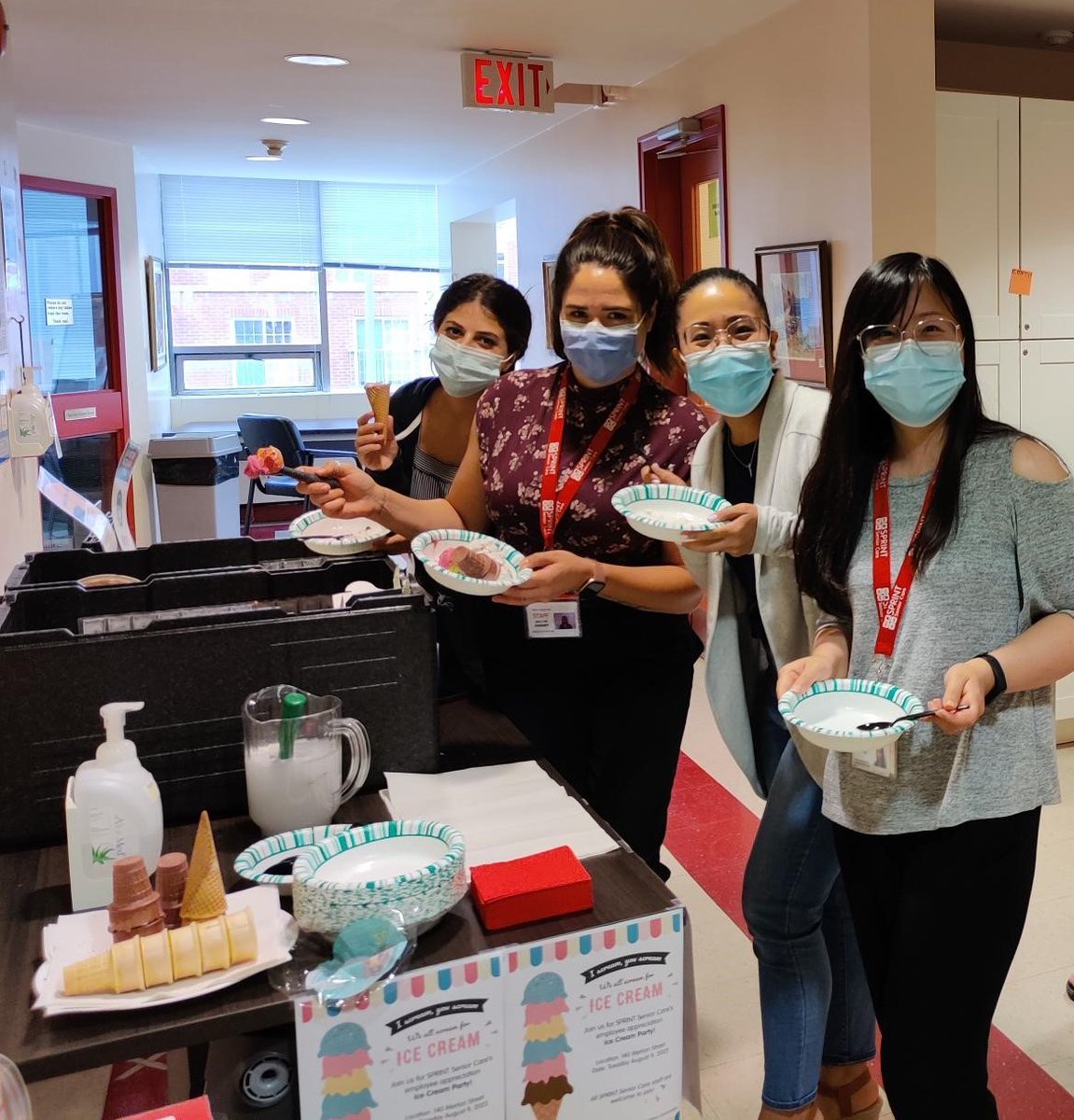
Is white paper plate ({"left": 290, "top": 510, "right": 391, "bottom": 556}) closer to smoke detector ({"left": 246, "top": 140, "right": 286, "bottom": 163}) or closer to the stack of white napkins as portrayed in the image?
the stack of white napkins

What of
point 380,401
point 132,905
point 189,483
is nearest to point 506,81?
point 380,401

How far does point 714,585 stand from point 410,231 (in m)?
8.13

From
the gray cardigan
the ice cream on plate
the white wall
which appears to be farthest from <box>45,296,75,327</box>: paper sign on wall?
the gray cardigan

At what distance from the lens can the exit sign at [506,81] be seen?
4195mm

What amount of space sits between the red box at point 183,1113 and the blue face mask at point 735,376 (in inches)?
44.6

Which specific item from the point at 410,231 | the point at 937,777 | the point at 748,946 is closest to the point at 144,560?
the point at 937,777

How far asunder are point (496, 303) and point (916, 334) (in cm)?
94

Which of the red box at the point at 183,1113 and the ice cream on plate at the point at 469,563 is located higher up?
the ice cream on plate at the point at 469,563

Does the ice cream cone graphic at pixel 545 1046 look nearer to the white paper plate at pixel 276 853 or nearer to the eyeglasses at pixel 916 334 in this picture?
the white paper plate at pixel 276 853

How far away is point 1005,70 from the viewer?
4141 mm

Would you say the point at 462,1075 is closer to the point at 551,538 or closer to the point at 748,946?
the point at 551,538

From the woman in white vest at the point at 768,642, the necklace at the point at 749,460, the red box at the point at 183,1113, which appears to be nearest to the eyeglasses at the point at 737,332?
the woman in white vest at the point at 768,642

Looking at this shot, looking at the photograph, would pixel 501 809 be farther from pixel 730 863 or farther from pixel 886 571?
pixel 730 863

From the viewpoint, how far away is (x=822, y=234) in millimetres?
3633
